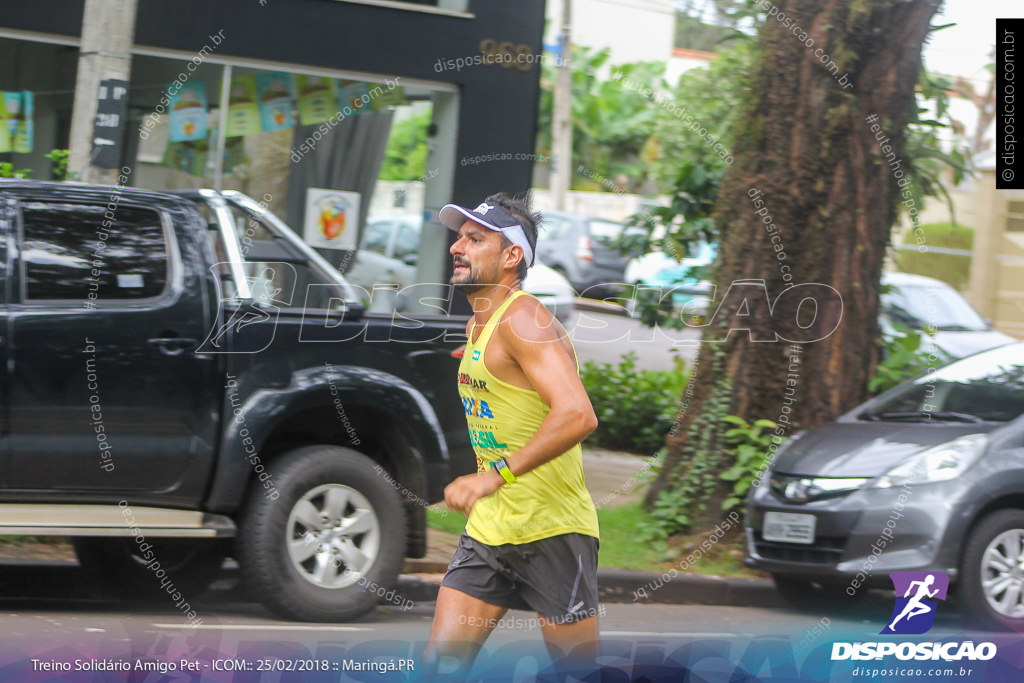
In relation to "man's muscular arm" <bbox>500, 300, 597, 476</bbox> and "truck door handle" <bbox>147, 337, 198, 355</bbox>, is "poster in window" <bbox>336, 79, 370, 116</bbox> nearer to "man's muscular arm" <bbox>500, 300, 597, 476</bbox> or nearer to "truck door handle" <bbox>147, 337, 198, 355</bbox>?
"truck door handle" <bbox>147, 337, 198, 355</bbox>

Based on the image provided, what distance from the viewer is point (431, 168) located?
1088cm

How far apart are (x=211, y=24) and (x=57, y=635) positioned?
5988mm

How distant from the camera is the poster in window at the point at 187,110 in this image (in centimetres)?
981

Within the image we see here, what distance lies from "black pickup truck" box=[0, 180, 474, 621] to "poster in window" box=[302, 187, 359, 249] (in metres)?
4.13

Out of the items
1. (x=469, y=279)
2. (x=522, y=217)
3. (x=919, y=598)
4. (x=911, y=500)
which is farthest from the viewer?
(x=911, y=500)

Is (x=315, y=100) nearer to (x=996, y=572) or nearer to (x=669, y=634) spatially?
(x=669, y=634)

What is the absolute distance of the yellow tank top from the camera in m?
3.49

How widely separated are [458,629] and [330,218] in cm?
742

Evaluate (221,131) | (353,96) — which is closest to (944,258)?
(353,96)

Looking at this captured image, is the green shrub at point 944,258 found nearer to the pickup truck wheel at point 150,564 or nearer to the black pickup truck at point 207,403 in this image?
the black pickup truck at point 207,403

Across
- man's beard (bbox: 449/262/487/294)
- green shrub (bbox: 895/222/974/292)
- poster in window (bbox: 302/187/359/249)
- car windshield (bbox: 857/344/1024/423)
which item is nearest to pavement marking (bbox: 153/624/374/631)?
man's beard (bbox: 449/262/487/294)

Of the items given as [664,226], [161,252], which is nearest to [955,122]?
[664,226]

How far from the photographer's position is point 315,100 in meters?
10.3

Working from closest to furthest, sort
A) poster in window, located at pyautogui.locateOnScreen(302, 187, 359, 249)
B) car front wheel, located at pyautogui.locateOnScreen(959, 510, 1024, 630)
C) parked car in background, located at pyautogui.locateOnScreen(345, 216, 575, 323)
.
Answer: car front wheel, located at pyautogui.locateOnScreen(959, 510, 1024, 630) → poster in window, located at pyautogui.locateOnScreen(302, 187, 359, 249) → parked car in background, located at pyautogui.locateOnScreen(345, 216, 575, 323)
